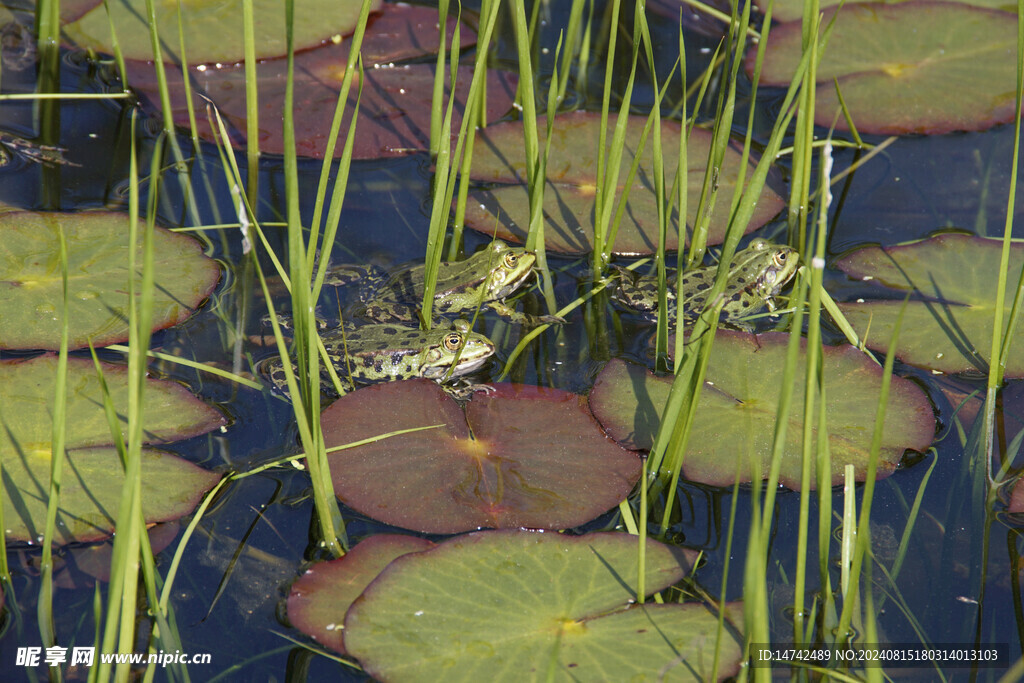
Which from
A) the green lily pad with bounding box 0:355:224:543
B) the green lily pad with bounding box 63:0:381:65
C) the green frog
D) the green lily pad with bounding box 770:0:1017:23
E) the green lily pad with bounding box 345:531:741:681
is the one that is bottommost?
the green lily pad with bounding box 345:531:741:681

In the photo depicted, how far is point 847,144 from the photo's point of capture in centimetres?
588

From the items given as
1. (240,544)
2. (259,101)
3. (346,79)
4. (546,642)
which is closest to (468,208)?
(259,101)

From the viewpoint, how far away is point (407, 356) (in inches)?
176

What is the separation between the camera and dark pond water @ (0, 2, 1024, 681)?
10.3 ft

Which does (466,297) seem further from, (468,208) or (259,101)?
(259,101)

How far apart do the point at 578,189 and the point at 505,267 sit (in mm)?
1012

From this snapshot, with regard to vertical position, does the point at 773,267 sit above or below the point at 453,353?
above

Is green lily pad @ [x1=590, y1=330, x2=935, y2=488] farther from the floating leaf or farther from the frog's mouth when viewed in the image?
the floating leaf

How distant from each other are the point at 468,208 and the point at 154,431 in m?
2.47

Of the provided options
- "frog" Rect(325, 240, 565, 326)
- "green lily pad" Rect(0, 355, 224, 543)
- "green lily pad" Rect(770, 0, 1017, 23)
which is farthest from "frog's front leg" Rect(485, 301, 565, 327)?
"green lily pad" Rect(770, 0, 1017, 23)

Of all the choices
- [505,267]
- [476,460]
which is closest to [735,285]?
[505,267]

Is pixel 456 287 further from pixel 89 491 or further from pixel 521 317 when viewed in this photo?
pixel 89 491

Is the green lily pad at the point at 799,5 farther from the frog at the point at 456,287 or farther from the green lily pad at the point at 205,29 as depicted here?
the frog at the point at 456,287

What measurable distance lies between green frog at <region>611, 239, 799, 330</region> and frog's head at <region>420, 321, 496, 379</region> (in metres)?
0.91
